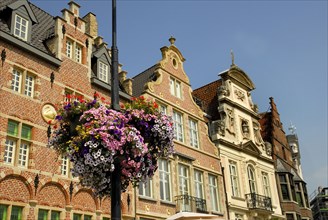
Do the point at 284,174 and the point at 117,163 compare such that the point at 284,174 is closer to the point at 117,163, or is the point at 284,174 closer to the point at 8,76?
the point at 8,76

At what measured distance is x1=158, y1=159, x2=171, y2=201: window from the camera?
19172 mm

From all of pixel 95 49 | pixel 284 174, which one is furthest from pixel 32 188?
pixel 284 174

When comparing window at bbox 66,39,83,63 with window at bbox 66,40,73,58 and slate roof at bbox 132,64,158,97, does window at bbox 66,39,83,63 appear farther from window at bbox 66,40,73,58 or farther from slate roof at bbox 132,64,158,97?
slate roof at bbox 132,64,158,97

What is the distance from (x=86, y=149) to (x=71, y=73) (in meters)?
8.88

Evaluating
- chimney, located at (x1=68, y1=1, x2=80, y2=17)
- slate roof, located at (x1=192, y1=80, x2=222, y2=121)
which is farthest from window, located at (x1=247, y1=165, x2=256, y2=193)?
chimney, located at (x1=68, y1=1, x2=80, y2=17)

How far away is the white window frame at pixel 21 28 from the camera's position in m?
15.1

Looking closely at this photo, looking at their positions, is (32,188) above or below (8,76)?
below

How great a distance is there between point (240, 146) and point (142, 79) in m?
7.65

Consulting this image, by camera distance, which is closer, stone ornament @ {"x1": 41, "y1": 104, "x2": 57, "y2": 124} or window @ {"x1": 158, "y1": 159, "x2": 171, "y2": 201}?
stone ornament @ {"x1": 41, "y1": 104, "x2": 57, "y2": 124}

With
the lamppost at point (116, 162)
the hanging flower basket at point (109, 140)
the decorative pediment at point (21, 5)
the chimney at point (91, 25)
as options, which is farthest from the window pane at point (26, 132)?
the chimney at point (91, 25)

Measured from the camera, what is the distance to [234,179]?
2461 cm

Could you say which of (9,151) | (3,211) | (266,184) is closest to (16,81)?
(9,151)

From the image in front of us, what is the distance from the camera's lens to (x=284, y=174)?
1163 inches

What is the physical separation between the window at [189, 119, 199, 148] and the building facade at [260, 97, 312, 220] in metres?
9.35
